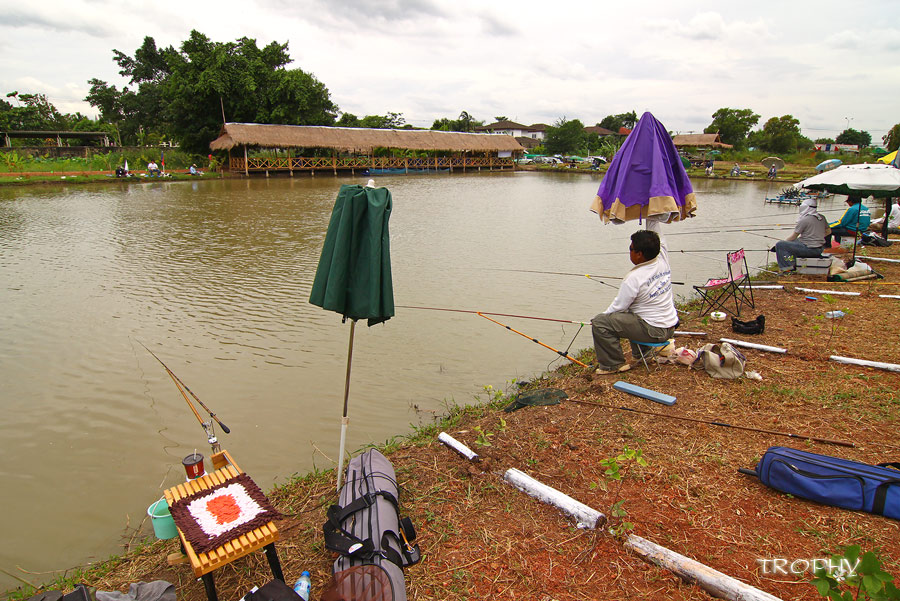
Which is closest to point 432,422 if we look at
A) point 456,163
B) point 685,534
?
point 685,534

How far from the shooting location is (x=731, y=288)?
19.7 ft

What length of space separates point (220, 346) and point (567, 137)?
57.4 meters

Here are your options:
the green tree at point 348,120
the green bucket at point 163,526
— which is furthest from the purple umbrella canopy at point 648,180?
the green tree at point 348,120

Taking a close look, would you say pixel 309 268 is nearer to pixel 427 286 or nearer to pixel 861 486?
pixel 427 286

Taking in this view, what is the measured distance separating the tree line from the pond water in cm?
1987

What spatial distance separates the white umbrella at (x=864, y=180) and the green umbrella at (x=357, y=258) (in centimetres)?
657

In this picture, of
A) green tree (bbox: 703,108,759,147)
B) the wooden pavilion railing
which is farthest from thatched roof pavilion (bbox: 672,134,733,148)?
the wooden pavilion railing

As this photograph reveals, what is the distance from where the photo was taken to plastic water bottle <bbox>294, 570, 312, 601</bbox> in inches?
86.0

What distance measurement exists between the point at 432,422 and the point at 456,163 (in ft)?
131

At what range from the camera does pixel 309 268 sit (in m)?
9.22

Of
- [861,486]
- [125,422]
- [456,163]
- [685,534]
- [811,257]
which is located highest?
[456,163]

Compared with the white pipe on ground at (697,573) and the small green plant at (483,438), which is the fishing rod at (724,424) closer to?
the small green plant at (483,438)

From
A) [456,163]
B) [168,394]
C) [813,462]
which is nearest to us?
[813,462]

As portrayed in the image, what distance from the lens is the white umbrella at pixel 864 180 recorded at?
6152mm
